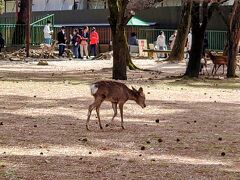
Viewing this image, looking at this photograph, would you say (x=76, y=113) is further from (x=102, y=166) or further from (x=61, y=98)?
(x=102, y=166)

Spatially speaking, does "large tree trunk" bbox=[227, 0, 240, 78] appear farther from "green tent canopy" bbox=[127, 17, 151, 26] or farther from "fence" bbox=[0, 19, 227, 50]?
"green tent canopy" bbox=[127, 17, 151, 26]

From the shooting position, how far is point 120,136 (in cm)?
949

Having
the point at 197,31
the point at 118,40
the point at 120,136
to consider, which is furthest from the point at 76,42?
the point at 120,136

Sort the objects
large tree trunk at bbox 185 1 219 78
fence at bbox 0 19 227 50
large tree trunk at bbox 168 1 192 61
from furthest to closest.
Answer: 1. fence at bbox 0 19 227 50
2. large tree trunk at bbox 168 1 192 61
3. large tree trunk at bbox 185 1 219 78

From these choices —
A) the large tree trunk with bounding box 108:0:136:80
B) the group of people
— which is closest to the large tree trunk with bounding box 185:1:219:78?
the large tree trunk with bounding box 108:0:136:80

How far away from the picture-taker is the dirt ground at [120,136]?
23.6 feet

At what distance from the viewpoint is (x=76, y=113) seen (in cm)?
1205

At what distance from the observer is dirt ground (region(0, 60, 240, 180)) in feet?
23.6

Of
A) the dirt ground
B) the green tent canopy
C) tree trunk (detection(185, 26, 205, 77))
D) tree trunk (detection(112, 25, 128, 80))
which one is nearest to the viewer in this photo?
the dirt ground

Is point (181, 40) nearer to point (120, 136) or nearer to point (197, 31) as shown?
point (197, 31)

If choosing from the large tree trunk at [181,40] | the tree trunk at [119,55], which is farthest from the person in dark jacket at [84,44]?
the tree trunk at [119,55]

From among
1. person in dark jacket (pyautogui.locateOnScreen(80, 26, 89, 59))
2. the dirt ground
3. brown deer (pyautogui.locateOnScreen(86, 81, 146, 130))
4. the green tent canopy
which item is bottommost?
the dirt ground

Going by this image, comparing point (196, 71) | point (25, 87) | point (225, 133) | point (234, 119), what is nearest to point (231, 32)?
point (196, 71)

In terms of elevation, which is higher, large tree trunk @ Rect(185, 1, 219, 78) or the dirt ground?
large tree trunk @ Rect(185, 1, 219, 78)
